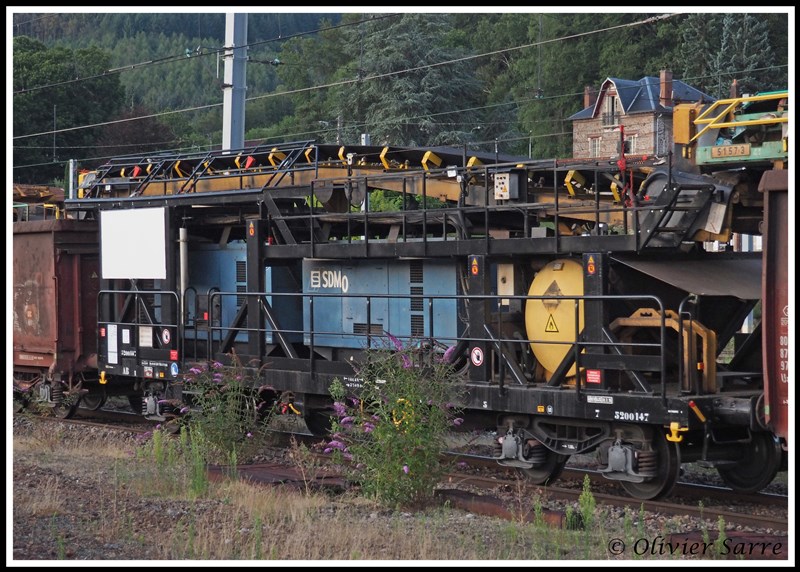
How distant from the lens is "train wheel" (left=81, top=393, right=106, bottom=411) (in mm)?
20703

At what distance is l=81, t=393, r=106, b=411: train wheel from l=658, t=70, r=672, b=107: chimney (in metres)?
33.2

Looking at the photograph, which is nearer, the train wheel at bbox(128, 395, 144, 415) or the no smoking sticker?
the no smoking sticker

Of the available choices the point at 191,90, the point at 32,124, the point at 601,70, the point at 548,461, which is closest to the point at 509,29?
the point at 601,70

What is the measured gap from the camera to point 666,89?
49156 millimetres

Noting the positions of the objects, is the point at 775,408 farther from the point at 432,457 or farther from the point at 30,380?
the point at 30,380

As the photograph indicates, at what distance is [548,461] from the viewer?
13180 millimetres

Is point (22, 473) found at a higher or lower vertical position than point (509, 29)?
lower

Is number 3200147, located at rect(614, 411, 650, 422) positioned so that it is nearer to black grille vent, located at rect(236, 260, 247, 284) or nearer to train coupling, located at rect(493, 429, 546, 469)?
train coupling, located at rect(493, 429, 546, 469)

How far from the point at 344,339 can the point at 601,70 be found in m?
48.8

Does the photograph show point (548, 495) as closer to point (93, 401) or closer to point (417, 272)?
point (417, 272)

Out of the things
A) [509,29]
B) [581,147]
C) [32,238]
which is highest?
[509,29]

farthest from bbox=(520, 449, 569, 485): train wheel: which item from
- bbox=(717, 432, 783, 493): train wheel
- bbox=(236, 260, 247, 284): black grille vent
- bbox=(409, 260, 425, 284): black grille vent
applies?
bbox=(236, 260, 247, 284): black grille vent

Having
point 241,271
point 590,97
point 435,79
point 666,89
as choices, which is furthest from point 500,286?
point 590,97

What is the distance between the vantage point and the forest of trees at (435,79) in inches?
2025
